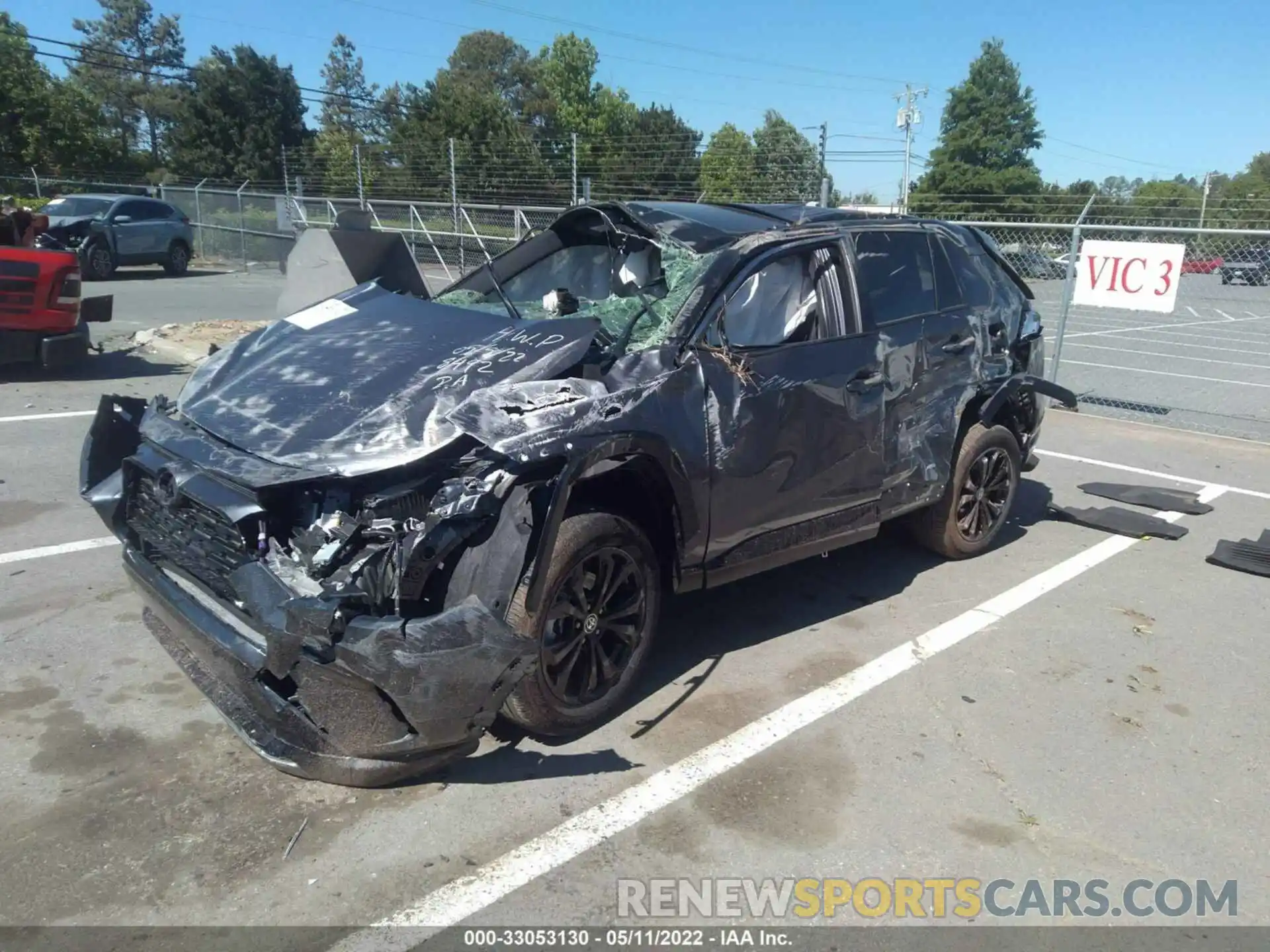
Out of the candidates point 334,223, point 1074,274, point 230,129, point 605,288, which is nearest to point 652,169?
point 334,223

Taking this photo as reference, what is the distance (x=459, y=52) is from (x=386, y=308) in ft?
321

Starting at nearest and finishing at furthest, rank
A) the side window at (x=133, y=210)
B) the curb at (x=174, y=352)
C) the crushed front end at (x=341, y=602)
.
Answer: the crushed front end at (x=341, y=602)
the curb at (x=174, y=352)
the side window at (x=133, y=210)

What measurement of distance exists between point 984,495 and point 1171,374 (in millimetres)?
10256

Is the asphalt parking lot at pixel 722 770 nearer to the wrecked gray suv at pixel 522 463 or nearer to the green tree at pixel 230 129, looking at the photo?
the wrecked gray suv at pixel 522 463

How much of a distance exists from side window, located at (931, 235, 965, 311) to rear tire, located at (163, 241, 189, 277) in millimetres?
20465

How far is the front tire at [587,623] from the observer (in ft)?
11.1

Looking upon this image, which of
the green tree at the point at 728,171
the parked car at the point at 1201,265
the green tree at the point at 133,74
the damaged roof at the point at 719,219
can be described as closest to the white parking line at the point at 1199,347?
the parked car at the point at 1201,265

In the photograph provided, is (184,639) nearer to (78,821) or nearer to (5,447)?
(78,821)

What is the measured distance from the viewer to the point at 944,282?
5.39 meters

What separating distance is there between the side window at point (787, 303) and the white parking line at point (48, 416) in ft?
20.3

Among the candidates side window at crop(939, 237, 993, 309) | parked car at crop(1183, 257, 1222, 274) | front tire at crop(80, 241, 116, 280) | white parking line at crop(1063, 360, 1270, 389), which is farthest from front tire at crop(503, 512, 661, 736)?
front tire at crop(80, 241, 116, 280)

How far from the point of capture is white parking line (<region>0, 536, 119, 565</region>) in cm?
515

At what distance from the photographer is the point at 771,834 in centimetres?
317

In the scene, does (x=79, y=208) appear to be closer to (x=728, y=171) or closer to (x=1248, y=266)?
(x=728, y=171)
